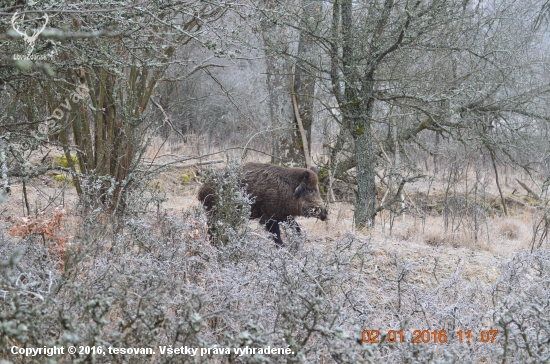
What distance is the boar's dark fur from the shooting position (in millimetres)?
7754

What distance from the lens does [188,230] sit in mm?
5336

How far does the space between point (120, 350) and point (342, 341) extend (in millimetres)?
1210

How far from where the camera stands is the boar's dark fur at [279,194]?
7.75 meters

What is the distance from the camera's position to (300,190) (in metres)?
7.93

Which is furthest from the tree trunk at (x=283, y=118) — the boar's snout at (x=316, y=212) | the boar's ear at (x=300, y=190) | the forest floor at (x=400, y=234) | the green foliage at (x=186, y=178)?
the boar's ear at (x=300, y=190)

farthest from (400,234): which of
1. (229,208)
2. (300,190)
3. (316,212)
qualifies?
(229,208)

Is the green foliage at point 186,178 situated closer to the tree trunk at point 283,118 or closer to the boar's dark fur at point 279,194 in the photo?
the tree trunk at point 283,118

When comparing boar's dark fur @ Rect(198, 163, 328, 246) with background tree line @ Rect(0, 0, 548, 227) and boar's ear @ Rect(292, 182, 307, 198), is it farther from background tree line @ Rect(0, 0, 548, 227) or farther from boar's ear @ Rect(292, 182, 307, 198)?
background tree line @ Rect(0, 0, 548, 227)

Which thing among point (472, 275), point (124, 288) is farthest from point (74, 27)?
point (472, 275)

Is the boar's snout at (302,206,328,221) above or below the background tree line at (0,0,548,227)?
below

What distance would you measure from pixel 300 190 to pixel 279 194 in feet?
1.06

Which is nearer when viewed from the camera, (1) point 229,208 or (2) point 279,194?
(1) point 229,208

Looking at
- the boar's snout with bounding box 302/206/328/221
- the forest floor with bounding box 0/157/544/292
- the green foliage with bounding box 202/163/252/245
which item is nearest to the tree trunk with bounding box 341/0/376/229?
the forest floor with bounding box 0/157/544/292

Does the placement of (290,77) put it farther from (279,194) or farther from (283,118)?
(279,194)
